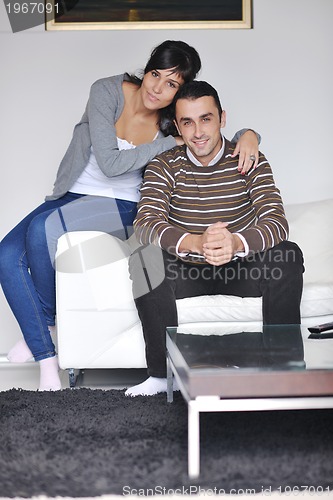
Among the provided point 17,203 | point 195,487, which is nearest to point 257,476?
point 195,487

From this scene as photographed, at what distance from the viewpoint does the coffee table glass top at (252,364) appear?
66.0 inches

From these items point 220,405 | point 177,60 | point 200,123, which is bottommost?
point 220,405

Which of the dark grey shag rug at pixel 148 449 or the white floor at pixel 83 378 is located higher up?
the dark grey shag rug at pixel 148 449

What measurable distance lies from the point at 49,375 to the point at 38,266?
0.44m

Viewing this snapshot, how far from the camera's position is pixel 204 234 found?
255 centimetres

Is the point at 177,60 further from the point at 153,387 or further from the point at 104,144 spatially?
the point at 153,387

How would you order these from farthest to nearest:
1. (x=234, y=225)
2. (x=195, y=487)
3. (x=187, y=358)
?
(x=234, y=225)
(x=187, y=358)
(x=195, y=487)

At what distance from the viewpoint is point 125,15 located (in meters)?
3.90

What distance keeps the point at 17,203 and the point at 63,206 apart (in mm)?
1059

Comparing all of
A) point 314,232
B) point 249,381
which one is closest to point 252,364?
point 249,381

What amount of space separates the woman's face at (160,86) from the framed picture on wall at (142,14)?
3.40 ft

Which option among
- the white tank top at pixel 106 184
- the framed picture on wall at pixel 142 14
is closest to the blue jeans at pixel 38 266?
the white tank top at pixel 106 184

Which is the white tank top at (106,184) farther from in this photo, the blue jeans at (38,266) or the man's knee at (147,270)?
the man's knee at (147,270)

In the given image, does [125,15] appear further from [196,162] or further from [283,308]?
[283,308]
